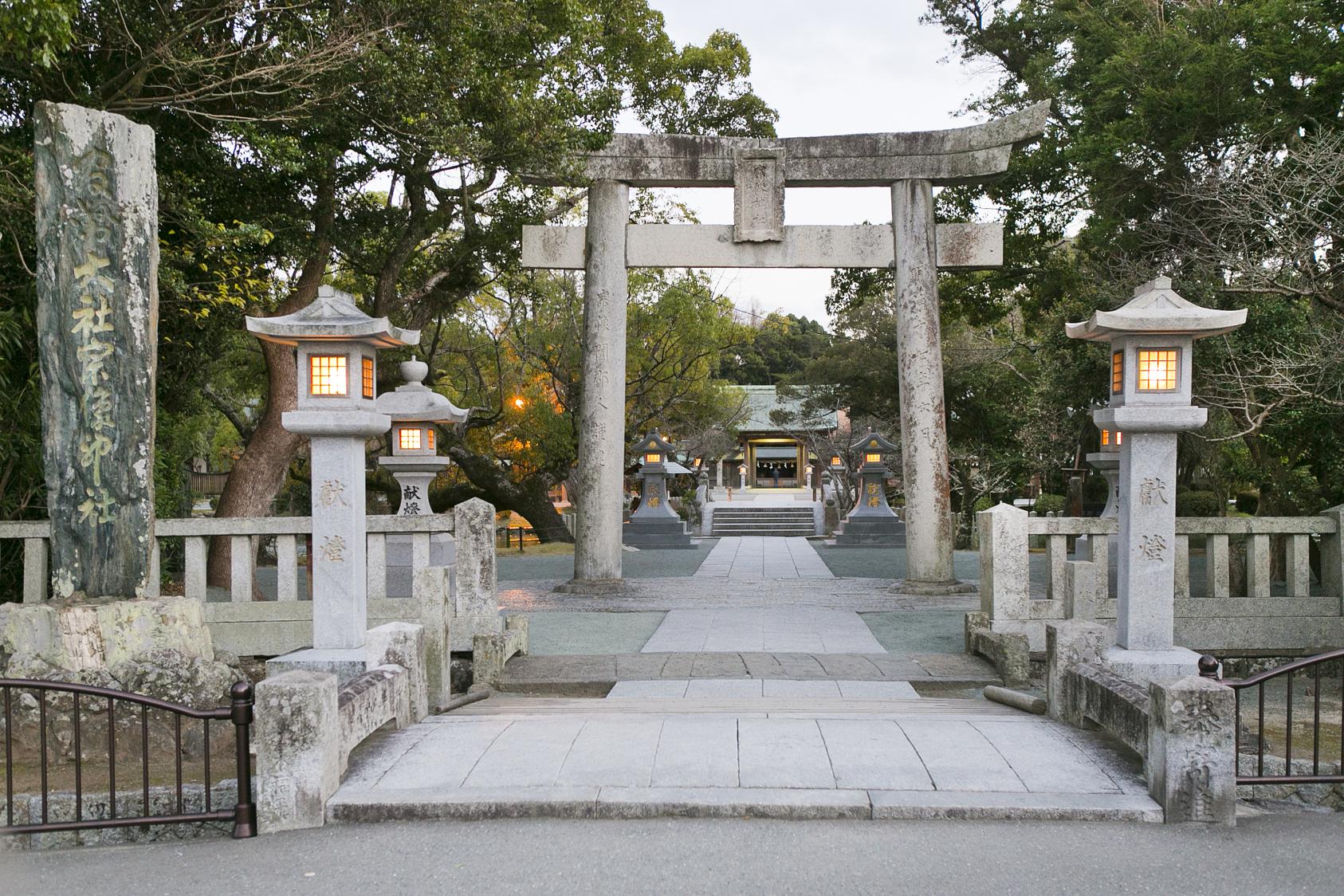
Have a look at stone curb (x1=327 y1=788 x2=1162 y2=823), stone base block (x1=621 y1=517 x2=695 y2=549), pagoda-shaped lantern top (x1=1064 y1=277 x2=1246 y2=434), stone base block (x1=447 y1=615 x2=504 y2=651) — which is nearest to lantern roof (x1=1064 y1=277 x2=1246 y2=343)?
pagoda-shaped lantern top (x1=1064 y1=277 x2=1246 y2=434)

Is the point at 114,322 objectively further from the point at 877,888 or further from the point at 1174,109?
the point at 1174,109

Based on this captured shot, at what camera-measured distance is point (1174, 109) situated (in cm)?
1007

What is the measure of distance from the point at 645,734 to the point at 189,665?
3.19 metres

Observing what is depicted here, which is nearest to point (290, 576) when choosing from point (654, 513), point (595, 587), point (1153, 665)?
point (595, 587)

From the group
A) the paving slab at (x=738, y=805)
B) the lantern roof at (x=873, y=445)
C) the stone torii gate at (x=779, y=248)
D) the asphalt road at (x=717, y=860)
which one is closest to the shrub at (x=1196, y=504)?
the lantern roof at (x=873, y=445)

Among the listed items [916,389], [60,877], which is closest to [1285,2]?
[916,389]

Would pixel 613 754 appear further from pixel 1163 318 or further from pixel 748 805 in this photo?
pixel 1163 318

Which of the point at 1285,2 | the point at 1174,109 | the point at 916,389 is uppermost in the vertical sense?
the point at 1285,2

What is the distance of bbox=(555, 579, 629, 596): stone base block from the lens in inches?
463

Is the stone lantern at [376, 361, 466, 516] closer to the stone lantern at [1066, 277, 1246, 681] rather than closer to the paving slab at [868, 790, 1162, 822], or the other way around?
the stone lantern at [1066, 277, 1246, 681]

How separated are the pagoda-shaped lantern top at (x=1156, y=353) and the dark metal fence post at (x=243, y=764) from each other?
4870mm

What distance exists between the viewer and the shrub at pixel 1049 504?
21875mm

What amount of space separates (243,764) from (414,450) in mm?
7017

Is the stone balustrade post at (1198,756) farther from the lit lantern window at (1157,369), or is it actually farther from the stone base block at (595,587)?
the stone base block at (595,587)
